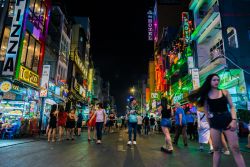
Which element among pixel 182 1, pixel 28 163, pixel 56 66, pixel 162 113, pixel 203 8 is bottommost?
pixel 28 163

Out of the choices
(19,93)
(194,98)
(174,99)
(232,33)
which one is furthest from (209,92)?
(174,99)

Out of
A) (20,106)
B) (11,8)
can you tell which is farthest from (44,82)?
(11,8)

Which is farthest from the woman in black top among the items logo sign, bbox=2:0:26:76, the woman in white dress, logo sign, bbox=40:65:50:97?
logo sign, bbox=40:65:50:97

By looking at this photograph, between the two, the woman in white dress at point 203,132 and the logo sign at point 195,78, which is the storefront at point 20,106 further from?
the logo sign at point 195,78

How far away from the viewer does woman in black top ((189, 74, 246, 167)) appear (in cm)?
315

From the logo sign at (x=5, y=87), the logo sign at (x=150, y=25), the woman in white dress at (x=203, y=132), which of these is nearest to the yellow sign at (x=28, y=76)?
the logo sign at (x=5, y=87)

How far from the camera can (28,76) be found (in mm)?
16250

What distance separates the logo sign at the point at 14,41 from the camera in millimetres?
14269

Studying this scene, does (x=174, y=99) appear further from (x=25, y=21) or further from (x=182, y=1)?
(x=182, y=1)

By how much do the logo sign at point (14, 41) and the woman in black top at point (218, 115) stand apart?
555 inches

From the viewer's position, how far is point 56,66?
80.1 feet

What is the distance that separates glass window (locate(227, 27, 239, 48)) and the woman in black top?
16.1m

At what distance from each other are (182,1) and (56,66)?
38704 millimetres

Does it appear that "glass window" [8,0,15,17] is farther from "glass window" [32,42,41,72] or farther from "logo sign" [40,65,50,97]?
"logo sign" [40,65,50,97]
